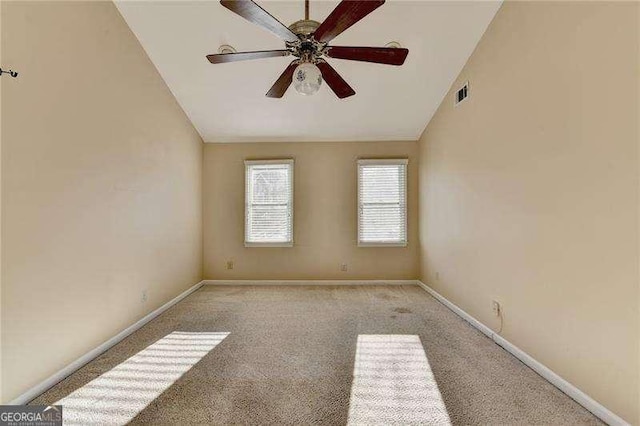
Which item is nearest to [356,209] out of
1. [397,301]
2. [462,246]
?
[397,301]

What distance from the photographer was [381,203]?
5047 millimetres

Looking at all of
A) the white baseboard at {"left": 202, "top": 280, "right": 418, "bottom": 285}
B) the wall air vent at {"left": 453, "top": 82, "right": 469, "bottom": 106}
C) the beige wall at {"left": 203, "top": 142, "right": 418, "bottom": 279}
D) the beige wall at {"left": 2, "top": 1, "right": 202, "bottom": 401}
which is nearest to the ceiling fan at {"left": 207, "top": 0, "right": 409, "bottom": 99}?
the beige wall at {"left": 2, "top": 1, "right": 202, "bottom": 401}

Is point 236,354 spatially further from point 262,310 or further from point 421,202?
point 421,202

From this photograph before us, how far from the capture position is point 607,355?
5.42 feet

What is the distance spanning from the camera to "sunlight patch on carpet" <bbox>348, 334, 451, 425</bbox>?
1.70 meters

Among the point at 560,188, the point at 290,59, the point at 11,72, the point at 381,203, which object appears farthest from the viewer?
the point at 381,203

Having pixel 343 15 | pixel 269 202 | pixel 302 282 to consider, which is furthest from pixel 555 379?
pixel 269 202

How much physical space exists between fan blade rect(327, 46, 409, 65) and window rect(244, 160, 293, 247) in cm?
297

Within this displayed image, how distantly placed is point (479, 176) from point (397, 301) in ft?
6.37

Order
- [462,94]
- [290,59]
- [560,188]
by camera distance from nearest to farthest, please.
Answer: [560,188] < [290,59] < [462,94]

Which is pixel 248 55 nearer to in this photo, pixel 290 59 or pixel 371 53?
pixel 371 53

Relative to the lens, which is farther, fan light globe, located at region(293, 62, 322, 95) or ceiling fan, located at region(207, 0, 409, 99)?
fan light globe, located at region(293, 62, 322, 95)

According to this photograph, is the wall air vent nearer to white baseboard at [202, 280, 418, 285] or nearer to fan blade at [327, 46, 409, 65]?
fan blade at [327, 46, 409, 65]

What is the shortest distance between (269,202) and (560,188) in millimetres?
3914
